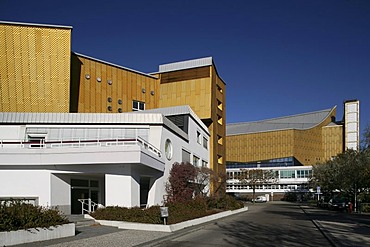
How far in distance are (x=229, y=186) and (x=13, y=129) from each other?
79136mm

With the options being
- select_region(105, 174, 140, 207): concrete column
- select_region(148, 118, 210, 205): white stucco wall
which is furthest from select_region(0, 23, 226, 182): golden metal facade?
select_region(105, 174, 140, 207): concrete column

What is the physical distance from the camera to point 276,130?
118875 millimetres

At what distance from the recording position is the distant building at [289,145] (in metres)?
107

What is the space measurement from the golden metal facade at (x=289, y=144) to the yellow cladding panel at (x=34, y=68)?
85.8 metres

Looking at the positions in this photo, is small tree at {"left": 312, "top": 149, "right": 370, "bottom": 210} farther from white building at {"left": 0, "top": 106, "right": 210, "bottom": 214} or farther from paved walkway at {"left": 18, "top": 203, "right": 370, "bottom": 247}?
paved walkway at {"left": 18, "top": 203, "right": 370, "bottom": 247}

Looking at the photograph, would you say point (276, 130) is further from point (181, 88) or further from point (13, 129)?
point (13, 129)

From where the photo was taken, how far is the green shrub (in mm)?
13067

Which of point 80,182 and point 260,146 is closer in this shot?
point 80,182

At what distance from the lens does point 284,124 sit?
135 m

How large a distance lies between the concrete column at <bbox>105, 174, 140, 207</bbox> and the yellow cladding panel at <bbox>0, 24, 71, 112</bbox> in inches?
651

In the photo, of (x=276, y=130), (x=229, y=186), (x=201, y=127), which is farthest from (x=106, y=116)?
(x=276, y=130)

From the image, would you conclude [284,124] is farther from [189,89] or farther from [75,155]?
[75,155]

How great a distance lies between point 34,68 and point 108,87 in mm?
11775

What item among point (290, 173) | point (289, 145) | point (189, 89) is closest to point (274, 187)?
point (290, 173)
